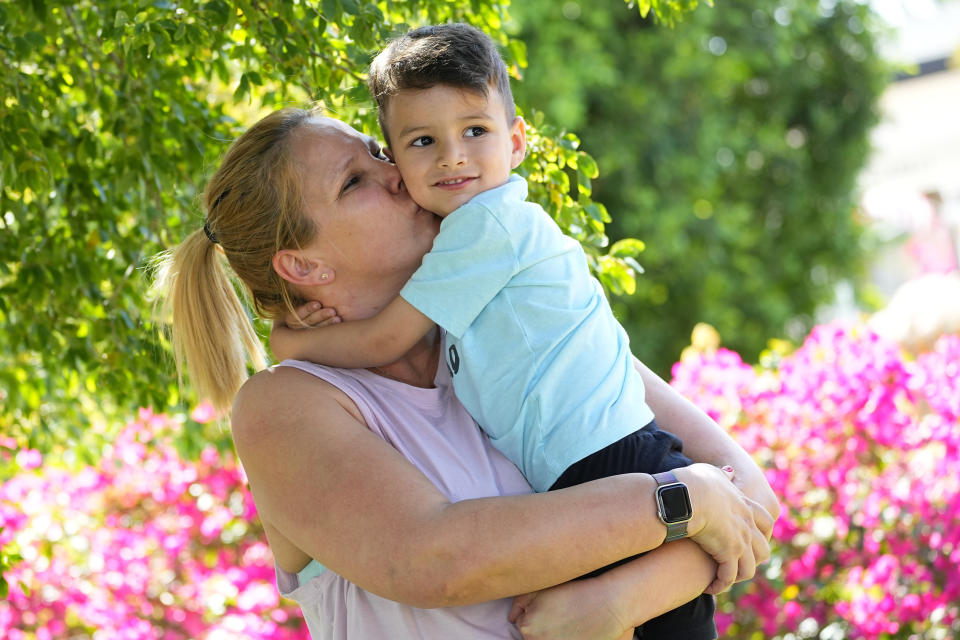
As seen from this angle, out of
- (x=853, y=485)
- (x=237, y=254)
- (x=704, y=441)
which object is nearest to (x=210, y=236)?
(x=237, y=254)

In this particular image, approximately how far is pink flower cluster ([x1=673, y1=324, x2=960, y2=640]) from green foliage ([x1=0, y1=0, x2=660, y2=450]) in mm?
1774

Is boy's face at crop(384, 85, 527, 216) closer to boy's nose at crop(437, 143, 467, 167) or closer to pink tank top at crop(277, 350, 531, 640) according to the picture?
boy's nose at crop(437, 143, 467, 167)

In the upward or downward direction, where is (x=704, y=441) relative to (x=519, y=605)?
upward

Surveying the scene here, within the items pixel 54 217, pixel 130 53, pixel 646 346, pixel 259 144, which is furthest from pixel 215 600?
pixel 646 346

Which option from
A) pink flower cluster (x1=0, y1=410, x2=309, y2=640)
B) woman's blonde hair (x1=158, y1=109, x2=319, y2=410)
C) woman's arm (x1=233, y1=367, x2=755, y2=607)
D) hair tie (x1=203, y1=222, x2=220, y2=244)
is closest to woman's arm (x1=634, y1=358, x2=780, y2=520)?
woman's arm (x1=233, y1=367, x2=755, y2=607)

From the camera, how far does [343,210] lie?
6.38 feet

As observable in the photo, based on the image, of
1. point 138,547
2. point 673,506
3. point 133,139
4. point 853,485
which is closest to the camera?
point 673,506

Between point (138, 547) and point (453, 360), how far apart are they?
11.2 feet

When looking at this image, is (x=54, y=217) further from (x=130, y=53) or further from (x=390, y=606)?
(x=390, y=606)

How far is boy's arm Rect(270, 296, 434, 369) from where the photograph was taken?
1884mm

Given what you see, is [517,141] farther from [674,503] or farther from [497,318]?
[674,503]

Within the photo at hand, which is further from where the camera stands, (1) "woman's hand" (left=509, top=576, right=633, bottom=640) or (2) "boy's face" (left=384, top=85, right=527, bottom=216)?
(2) "boy's face" (left=384, top=85, right=527, bottom=216)

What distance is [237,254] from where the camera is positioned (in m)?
2.05

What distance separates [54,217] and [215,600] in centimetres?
Answer: 194
